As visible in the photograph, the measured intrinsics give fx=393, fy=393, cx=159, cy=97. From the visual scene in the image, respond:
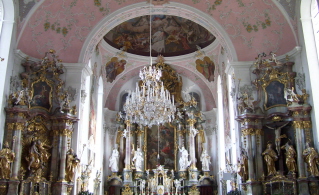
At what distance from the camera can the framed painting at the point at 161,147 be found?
24656 millimetres

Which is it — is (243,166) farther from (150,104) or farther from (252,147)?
(150,104)

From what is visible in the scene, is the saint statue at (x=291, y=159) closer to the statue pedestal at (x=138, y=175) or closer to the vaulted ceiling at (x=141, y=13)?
the vaulted ceiling at (x=141, y=13)

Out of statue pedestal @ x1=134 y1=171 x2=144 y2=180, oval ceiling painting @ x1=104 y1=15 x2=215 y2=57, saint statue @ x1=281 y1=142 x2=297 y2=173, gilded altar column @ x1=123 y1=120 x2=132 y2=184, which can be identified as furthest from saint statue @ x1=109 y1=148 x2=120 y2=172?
saint statue @ x1=281 y1=142 x2=297 y2=173

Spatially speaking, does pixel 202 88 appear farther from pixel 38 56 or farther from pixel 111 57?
pixel 38 56

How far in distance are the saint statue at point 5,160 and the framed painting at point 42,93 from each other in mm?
2692

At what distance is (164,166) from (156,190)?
6.55ft

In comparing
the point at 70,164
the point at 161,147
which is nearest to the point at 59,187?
the point at 70,164

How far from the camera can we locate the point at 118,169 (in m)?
23.6

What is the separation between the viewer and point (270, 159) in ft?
50.8

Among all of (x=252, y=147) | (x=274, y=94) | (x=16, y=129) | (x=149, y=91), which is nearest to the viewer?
(x=149, y=91)

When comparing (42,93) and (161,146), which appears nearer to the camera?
(42,93)

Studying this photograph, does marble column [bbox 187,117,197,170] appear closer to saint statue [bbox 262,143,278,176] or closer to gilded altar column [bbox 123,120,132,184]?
gilded altar column [bbox 123,120,132,184]

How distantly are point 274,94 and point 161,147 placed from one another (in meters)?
10.3

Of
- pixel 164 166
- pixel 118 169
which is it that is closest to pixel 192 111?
pixel 164 166
